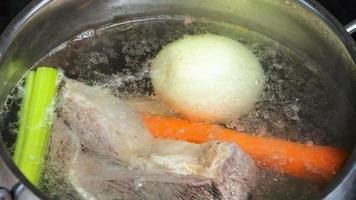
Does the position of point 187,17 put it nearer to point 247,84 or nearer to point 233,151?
point 247,84

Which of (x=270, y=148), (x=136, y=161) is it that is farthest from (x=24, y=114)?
(x=270, y=148)

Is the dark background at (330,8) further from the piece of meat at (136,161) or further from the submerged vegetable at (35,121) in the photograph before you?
the piece of meat at (136,161)

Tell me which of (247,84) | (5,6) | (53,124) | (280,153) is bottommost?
(280,153)

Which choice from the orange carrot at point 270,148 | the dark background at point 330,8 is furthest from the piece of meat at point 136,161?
the dark background at point 330,8

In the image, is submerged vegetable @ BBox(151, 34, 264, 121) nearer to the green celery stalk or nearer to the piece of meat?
the piece of meat

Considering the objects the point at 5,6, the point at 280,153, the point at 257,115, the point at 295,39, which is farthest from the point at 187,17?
the point at 5,6

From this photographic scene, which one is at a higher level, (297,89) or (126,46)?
(126,46)

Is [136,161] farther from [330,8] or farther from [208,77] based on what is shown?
[330,8]

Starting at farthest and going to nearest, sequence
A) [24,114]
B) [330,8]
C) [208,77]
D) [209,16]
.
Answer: [330,8] < [209,16] < [208,77] < [24,114]
